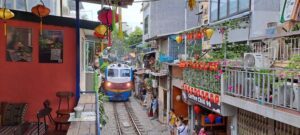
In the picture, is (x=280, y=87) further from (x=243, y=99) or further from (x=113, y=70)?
(x=113, y=70)

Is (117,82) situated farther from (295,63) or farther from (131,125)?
(295,63)

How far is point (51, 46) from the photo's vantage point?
27.4ft

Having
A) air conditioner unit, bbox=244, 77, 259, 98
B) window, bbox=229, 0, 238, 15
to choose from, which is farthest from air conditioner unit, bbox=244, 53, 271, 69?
window, bbox=229, 0, 238, 15

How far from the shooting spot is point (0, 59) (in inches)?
306

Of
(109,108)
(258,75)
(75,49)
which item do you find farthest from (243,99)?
(109,108)

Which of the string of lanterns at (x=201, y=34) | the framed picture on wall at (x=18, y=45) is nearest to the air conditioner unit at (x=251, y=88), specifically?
the string of lanterns at (x=201, y=34)

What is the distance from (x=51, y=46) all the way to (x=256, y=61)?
494 centimetres

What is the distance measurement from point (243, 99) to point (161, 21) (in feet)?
69.9

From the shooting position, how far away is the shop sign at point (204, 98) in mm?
9531

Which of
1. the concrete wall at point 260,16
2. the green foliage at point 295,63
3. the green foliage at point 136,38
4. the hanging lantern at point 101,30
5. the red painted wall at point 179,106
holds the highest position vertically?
the green foliage at point 136,38

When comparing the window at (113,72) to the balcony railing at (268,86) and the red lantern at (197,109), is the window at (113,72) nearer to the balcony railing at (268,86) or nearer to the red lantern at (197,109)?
the red lantern at (197,109)

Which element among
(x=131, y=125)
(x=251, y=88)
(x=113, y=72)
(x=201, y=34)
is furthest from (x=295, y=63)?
(x=113, y=72)

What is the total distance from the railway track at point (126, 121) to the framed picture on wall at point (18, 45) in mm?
10966

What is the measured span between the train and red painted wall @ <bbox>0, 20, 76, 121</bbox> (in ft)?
71.0
